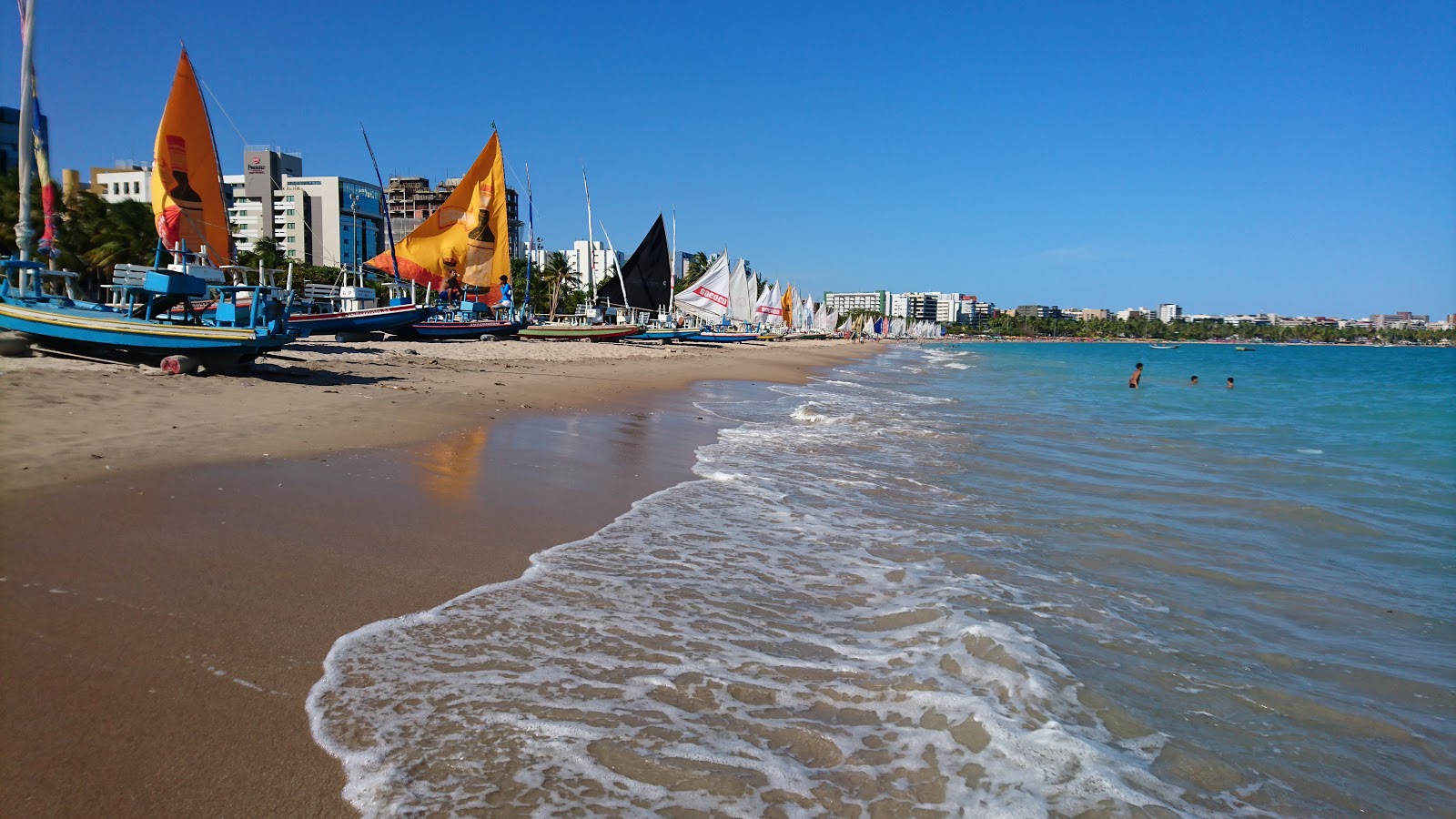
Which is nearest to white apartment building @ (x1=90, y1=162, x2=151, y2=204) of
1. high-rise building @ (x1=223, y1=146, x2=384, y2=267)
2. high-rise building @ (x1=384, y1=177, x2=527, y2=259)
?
high-rise building @ (x1=223, y1=146, x2=384, y2=267)

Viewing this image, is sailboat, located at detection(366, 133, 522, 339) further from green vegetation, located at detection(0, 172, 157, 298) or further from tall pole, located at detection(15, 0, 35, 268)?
green vegetation, located at detection(0, 172, 157, 298)

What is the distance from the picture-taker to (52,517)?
5148 mm

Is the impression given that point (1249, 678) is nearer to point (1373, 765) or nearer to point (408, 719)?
point (1373, 765)

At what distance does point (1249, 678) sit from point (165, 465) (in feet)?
27.8

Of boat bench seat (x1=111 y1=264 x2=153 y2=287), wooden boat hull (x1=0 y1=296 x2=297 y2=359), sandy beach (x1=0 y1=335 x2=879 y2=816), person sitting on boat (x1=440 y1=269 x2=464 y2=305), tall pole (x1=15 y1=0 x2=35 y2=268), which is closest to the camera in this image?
sandy beach (x1=0 y1=335 x2=879 y2=816)

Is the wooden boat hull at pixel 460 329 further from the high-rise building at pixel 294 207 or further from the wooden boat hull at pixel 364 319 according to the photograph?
the high-rise building at pixel 294 207

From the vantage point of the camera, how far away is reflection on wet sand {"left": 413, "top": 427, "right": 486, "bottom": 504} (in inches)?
280

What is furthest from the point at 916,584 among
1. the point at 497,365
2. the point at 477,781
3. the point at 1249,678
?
the point at 497,365

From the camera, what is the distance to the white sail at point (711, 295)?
175 feet

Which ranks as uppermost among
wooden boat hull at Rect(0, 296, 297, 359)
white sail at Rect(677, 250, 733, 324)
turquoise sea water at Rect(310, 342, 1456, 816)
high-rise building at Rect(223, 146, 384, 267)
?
high-rise building at Rect(223, 146, 384, 267)

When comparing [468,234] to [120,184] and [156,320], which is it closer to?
[156,320]

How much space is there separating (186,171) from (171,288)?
4535mm

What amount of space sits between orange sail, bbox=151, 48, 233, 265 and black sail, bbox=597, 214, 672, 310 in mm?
27924

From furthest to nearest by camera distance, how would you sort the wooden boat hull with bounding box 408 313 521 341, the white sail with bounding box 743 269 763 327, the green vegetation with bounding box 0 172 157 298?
the white sail with bounding box 743 269 763 327 → the green vegetation with bounding box 0 172 157 298 → the wooden boat hull with bounding box 408 313 521 341
